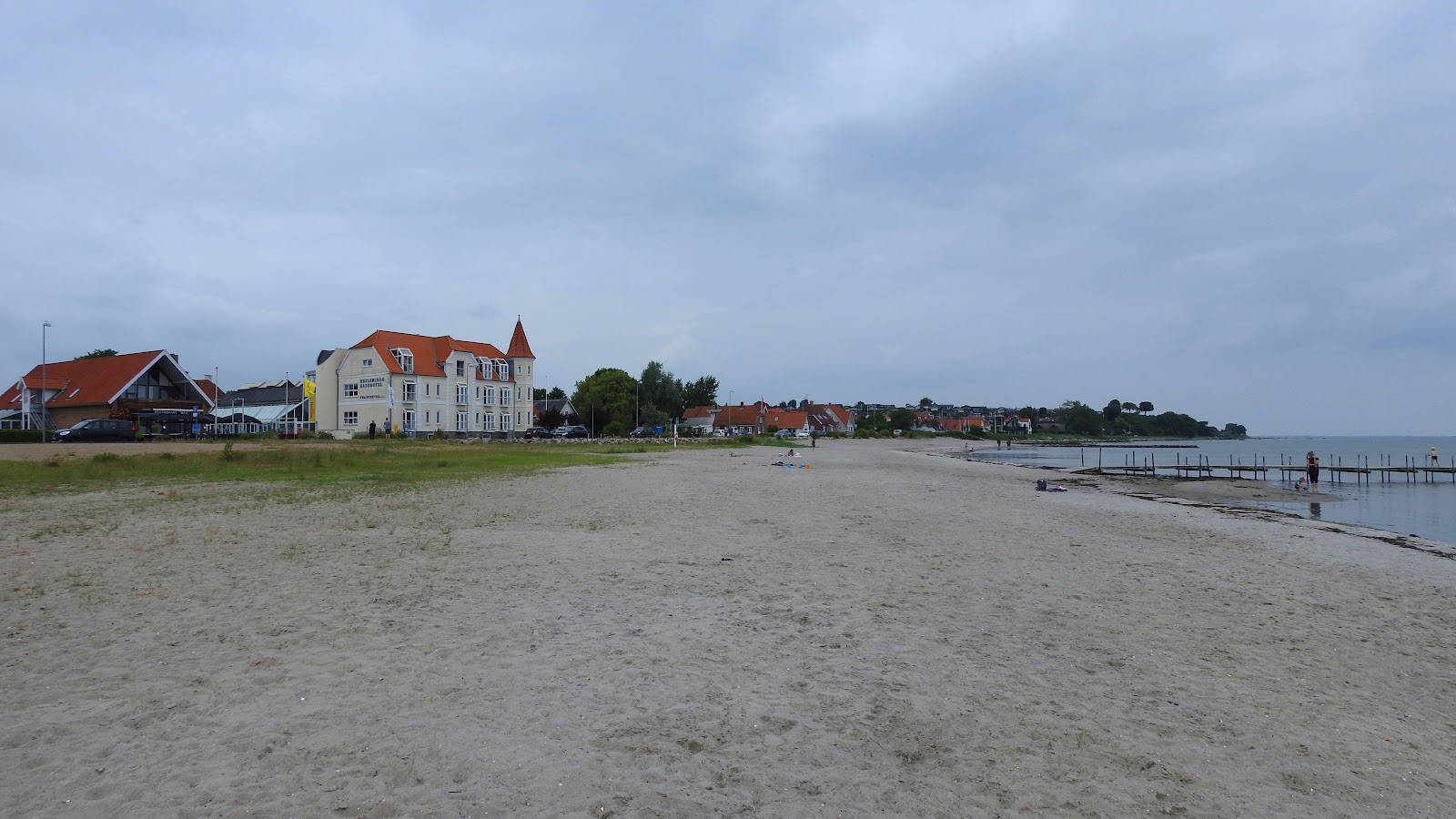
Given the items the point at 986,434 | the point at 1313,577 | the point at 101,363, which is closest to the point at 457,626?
the point at 1313,577

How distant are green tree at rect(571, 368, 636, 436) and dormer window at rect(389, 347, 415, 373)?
26640 mm

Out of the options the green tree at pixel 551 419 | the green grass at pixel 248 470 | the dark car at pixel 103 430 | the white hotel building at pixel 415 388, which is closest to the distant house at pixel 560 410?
the green tree at pixel 551 419

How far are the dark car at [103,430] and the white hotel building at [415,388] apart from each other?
17858 mm

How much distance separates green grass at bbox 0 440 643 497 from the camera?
61.0 feet

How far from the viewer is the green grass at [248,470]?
61.0ft

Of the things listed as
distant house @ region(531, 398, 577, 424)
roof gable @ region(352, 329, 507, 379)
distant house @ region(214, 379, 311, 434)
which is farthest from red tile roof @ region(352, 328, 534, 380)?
distant house @ region(531, 398, 577, 424)

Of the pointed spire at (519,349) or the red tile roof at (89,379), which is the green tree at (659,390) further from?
the red tile roof at (89,379)

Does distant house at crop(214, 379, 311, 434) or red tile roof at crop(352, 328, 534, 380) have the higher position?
red tile roof at crop(352, 328, 534, 380)

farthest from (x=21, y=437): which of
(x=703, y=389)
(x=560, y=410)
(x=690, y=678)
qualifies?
(x=703, y=389)

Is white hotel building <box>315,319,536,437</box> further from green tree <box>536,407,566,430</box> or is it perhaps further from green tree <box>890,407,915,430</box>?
green tree <box>890,407,915,430</box>

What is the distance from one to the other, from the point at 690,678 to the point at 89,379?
6785 cm

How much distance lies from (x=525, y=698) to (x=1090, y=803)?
356cm

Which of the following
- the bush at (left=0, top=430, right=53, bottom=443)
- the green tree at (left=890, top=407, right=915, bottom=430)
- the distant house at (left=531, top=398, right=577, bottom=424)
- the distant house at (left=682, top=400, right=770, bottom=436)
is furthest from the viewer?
the green tree at (left=890, top=407, right=915, bottom=430)

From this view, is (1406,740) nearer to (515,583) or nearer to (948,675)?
(948,675)
